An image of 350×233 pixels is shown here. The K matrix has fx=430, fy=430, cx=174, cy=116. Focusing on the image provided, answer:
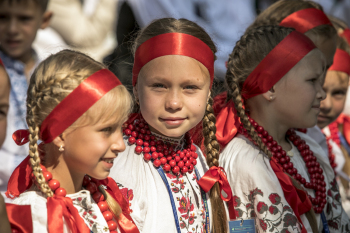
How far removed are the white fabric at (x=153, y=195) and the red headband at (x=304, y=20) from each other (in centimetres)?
145

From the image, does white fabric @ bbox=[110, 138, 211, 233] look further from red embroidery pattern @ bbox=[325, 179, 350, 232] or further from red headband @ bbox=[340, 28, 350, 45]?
red headband @ bbox=[340, 28, 350, 45]

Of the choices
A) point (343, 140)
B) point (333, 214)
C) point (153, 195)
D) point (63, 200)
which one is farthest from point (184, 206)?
point (343, 140)

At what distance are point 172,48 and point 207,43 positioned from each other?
245mm

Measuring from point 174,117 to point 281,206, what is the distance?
2.47 ft

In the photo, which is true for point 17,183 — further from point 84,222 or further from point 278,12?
point 278,12

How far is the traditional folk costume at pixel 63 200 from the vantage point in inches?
66.5

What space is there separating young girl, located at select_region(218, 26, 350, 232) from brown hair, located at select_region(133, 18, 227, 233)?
120mm

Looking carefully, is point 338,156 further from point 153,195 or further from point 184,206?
point 153,195

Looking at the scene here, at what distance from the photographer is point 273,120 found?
2600 millimetres

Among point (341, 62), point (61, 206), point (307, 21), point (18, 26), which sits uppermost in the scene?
point (307, 21)

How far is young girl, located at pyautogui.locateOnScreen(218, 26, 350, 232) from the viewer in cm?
234

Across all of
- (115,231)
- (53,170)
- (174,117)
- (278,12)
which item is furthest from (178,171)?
(278,12)

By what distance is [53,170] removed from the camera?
6.10 ft

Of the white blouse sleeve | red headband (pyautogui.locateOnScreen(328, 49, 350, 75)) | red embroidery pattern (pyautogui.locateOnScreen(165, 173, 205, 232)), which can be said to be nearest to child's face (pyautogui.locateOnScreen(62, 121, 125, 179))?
red embroidery pattern (pyautogui.locateOnScreen(165, 173, 205, 232))
